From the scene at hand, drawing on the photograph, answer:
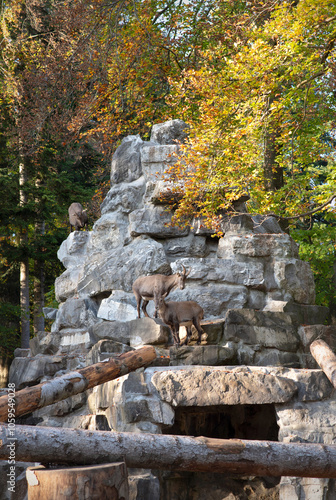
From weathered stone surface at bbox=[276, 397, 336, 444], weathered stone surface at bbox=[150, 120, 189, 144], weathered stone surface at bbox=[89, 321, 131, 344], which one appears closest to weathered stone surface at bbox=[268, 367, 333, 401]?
weathered stone surface at bbox=[276, 397, 336, 444]

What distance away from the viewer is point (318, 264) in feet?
59.0

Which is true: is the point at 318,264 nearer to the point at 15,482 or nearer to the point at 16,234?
the point at 16,234

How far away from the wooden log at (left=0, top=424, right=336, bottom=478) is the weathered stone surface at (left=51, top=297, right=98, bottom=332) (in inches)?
210

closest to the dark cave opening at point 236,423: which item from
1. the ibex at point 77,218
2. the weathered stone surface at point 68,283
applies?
the weathered stone surface at point 68,283

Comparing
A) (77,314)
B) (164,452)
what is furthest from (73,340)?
(164,452)

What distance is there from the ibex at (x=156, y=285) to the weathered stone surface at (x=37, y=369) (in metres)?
1.68

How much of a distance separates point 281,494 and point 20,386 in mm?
4713

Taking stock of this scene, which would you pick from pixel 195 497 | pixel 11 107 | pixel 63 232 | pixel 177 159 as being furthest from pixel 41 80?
pixel 195 497

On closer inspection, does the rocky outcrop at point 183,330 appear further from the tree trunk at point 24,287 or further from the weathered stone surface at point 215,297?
the tree trunk at point 24,287

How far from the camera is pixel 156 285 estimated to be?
28.4ft

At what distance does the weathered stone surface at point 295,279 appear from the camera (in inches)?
374

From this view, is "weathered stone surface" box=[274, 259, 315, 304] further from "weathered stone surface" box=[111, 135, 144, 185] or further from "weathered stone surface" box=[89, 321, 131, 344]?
"weathered stone surface" box=[111, 135, 144, 185]

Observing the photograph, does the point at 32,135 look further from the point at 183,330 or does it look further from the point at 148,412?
the point at 148,412

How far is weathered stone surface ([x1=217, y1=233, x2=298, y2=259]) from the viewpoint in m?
9.59
